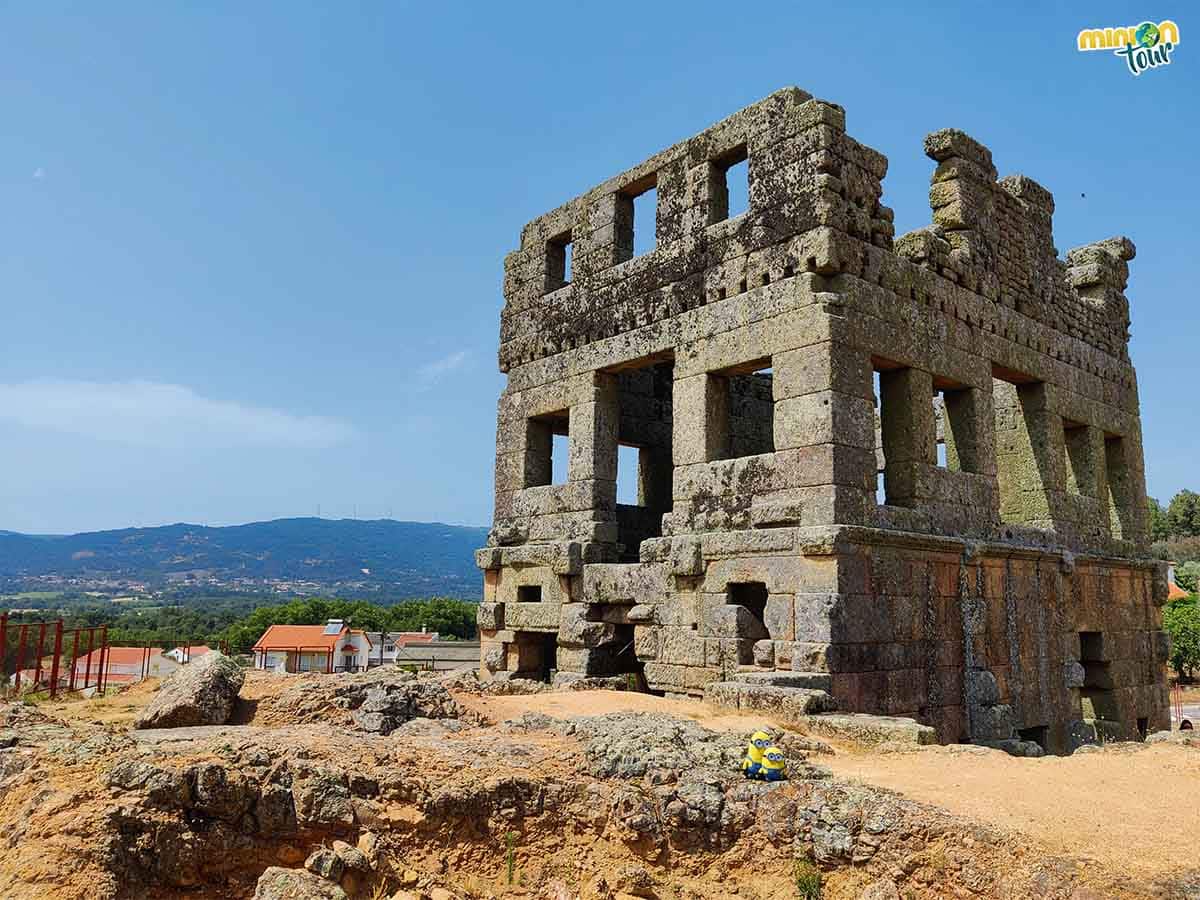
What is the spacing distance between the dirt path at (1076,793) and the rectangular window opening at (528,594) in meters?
6.89

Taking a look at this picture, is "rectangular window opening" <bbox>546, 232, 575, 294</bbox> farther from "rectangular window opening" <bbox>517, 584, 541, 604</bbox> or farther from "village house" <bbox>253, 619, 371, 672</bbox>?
"village house" <bbox>253, 619, 371, 672</bbox>

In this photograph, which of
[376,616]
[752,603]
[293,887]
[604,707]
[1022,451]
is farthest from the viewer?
[376,616]

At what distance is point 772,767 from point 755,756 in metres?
0.13

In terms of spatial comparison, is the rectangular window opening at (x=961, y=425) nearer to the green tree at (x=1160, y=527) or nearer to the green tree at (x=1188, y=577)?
the green tree at (x=1188, y=577)

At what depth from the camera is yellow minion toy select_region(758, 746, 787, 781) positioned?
5859 mm

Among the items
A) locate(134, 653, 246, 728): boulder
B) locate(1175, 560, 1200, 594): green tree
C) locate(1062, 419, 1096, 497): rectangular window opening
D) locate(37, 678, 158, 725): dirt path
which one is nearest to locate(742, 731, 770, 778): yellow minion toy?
locate(134, 653, 246, 728): boulder

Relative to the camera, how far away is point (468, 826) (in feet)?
17.4

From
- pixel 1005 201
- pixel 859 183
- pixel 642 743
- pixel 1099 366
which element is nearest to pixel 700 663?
pixel 642 743

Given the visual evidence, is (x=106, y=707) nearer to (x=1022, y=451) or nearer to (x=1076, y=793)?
(x=1076, y=793)

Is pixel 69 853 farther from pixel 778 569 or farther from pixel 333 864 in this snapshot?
pixel 778 569

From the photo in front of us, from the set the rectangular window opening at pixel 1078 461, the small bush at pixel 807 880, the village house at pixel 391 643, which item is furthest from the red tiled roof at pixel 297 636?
the small bush at pixel 807 880

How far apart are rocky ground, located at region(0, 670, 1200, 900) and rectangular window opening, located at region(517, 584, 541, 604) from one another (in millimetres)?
6824

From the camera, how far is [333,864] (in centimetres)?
465

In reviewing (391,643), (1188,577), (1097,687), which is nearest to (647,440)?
(1097,687)
